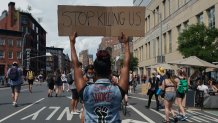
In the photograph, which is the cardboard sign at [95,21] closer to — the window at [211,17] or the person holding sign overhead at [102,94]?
the person holding sign overhead at [102,94]

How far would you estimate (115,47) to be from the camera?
158 m

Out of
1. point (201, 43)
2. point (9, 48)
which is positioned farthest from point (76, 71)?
point (9, 48)

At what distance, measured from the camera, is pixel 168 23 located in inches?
2218

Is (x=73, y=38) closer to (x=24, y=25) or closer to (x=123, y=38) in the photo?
(x=123, y=38)

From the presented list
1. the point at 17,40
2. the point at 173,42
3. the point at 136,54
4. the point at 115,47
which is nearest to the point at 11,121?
the point at 173,42

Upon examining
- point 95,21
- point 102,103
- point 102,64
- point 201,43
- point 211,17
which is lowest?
point 102,103

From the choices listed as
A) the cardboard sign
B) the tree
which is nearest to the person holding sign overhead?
the cardboard sign

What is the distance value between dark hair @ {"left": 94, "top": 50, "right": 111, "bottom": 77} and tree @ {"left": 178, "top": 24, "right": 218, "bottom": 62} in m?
26.9

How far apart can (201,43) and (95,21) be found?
2687 centimetres

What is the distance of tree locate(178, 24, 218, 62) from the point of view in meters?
31.1

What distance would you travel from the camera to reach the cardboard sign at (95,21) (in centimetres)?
565

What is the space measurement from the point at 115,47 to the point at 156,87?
139183 mm

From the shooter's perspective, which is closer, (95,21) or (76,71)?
(76,71)

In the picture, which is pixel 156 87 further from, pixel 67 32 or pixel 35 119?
pixel 67 32
